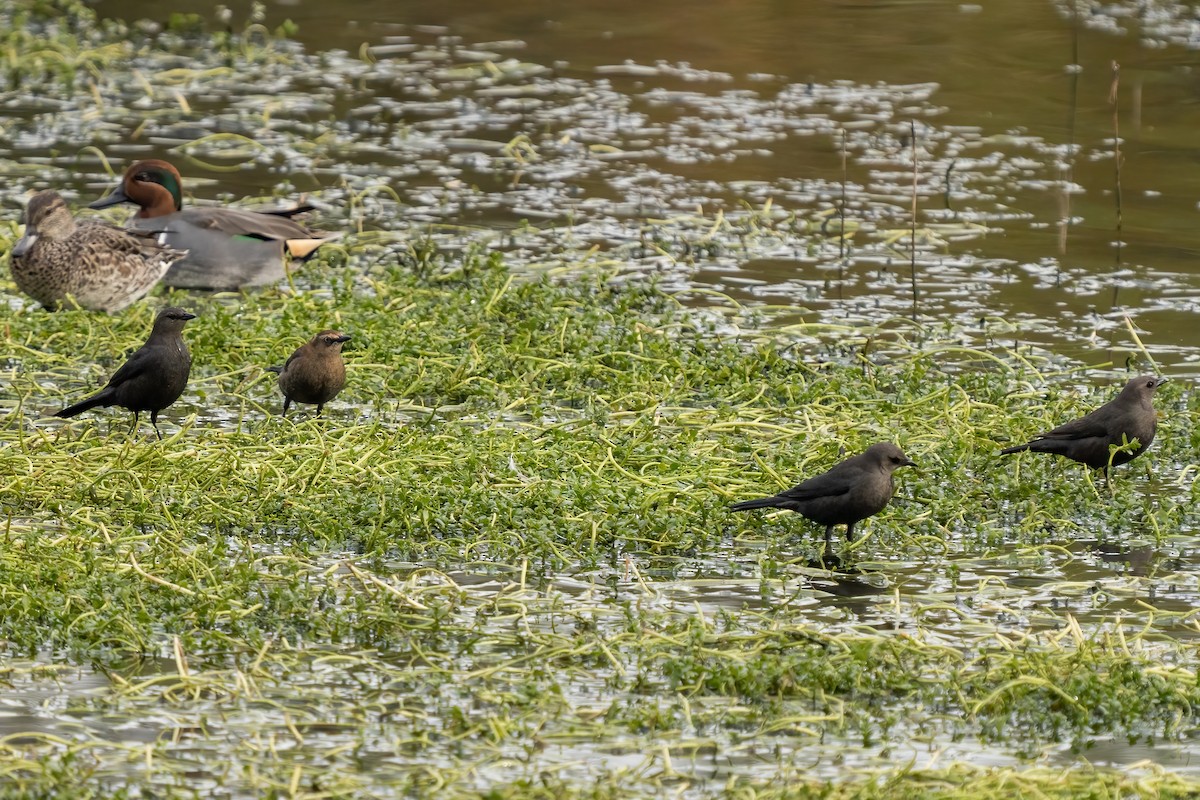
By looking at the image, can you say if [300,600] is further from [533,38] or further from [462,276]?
[533,38]

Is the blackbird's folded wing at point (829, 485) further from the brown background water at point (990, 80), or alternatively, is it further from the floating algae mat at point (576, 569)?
the brown background water at point (990, 80)

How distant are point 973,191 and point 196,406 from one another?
8.25 meters

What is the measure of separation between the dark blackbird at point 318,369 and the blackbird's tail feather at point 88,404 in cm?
103

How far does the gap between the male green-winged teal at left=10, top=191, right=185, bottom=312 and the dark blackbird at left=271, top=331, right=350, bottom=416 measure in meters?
2.87

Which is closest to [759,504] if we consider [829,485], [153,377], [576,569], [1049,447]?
[829,485]

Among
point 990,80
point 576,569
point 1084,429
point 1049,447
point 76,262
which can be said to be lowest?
point 576,569

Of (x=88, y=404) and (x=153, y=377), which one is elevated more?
(x=153, y=377)

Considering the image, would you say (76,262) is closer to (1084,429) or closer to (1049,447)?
(1049,447)

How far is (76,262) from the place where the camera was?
12.6 meters

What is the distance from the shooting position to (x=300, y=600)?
7719mm

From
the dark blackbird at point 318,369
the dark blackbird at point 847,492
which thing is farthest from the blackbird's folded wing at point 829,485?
the dark blackbird at point 318,369

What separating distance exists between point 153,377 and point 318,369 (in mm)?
931

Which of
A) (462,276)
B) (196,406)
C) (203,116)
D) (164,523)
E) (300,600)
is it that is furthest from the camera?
(203,116)

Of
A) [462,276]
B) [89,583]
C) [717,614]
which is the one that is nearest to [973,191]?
[462,276]
